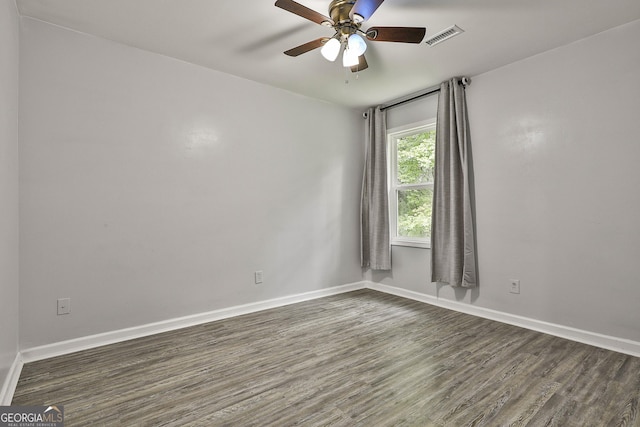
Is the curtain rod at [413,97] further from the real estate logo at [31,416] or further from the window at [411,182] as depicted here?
the real estate logo at [31,416]

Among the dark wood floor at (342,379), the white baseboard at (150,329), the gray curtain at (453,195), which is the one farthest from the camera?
the gray curtain at (453,195)

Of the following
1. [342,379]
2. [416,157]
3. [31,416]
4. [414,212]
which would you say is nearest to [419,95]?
[416,157]

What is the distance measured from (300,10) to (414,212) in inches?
116

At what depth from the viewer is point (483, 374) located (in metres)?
2.19

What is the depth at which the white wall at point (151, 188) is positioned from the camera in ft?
8.14

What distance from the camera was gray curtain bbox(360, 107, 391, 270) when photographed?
4398 millimetres

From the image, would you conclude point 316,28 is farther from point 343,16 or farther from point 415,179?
point 415,179

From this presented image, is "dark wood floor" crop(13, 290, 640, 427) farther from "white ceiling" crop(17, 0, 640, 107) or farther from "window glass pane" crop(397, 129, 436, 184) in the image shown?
"white ceiling" crop(17, 0, 640, 107)

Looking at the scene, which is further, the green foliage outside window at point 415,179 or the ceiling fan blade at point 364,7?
the green foliage outside window at point 415,179

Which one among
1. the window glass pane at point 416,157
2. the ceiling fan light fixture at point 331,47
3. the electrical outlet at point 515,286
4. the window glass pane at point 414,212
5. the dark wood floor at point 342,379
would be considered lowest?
the dark wood floor at point 342,379

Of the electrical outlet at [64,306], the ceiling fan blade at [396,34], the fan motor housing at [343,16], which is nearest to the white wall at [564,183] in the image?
the ceiling fan blade at [396,34]

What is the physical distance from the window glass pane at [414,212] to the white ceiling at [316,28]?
57.2 inches

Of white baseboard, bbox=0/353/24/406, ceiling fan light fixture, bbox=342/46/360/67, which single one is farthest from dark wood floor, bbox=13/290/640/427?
ceiling fan light fixture, bbox=342/46/360/67

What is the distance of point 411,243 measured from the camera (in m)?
4.18
